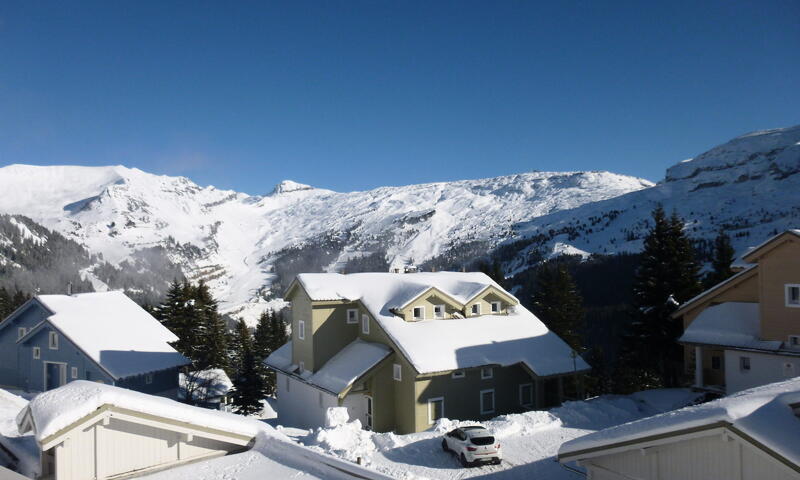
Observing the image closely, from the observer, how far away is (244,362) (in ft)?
130

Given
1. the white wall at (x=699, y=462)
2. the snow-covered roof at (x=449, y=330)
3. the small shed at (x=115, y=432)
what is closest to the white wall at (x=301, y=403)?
the snow-covered roof at (x=449, y=330)

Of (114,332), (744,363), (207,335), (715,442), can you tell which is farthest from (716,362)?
(114,332)

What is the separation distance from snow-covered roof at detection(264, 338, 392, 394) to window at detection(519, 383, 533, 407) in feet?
25.6

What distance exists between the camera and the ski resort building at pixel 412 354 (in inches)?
1033

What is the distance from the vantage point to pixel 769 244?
851 inches

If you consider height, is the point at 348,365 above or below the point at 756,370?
below

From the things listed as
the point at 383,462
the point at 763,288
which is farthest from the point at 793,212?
the point at 383,462

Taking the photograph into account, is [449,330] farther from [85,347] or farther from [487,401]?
[85,347]

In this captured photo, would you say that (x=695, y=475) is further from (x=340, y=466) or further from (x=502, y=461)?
(x=502, y=461)

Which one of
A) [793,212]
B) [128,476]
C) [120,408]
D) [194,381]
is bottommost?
[194,381]

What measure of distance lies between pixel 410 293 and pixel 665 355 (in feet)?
59.7

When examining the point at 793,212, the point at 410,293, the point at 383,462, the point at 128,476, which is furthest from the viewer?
the point at 793,212

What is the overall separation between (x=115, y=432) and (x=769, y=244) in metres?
23.8

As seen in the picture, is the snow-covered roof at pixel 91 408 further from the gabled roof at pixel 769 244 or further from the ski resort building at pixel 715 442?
the gabled roof at pixel 769 244
